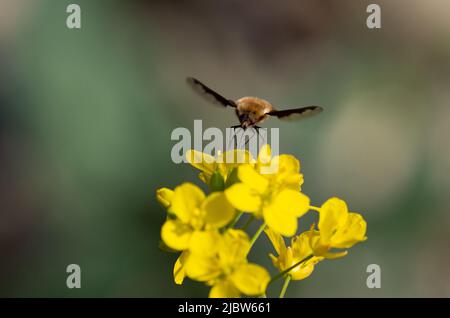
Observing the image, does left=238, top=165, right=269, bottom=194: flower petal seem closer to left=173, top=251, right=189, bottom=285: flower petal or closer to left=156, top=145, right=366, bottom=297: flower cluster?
left=156, top=145, right=366, bottom=297: flower cluster


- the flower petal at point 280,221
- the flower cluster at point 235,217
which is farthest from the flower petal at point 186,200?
the flower petal at point 280,221

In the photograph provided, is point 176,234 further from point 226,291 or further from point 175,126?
point 175,126

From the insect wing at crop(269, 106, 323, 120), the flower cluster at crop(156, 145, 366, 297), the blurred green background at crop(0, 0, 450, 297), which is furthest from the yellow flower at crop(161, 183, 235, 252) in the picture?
the blurred green background at crop(0, 0, 450, 297)

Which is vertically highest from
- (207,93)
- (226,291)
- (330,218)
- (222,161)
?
(207,93)

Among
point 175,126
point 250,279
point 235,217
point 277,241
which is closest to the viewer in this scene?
point 250,279

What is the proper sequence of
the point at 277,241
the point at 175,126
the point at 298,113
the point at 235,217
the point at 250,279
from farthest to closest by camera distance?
the point at 175,126
the point at 298,113
the point at 277,241
the point at 235,217
the point at 250,279

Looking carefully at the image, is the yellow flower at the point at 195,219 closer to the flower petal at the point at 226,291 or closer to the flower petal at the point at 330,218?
the flower petal at the point at 226,291

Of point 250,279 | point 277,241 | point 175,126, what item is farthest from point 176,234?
point 175,126
